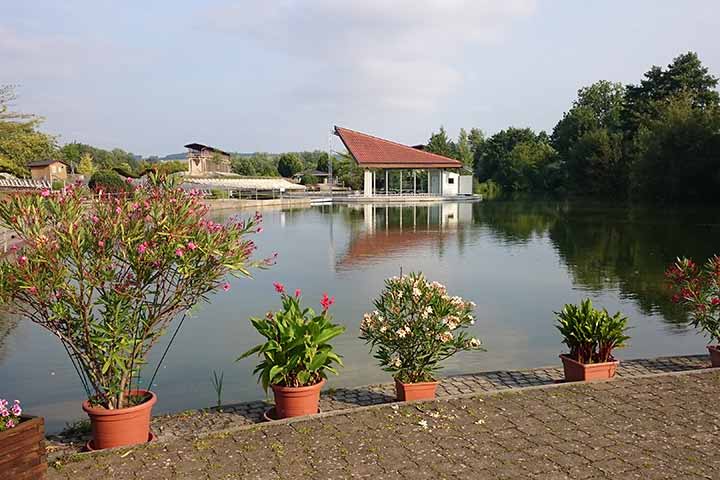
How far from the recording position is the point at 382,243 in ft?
54.7

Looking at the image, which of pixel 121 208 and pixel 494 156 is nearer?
pixel 121 208

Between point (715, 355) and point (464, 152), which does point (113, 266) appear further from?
point (464, 152)

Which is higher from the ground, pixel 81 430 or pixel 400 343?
pixel 400 343

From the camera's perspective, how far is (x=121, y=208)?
325cm

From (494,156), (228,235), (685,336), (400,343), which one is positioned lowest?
(685,336)

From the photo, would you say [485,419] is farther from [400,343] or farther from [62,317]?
[62,317]

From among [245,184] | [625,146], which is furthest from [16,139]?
[625,146]

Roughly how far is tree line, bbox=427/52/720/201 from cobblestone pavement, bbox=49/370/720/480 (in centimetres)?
3060

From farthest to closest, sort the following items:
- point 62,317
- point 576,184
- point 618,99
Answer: point 618,99 → point 576,184 → point 62,317

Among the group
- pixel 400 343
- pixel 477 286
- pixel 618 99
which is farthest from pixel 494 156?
pixel 400 343

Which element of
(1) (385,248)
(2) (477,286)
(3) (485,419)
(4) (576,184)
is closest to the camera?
(3) (485,419)

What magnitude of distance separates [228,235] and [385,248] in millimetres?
12273

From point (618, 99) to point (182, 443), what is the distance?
60.6 m

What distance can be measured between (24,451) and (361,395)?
2.29m
